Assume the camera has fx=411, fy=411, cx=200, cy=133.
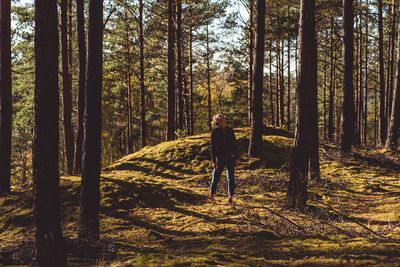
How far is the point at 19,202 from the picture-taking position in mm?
10398

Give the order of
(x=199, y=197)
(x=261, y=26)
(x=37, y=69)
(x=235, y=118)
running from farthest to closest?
(x=235, y=118), (x=261, y=26), (x=199, y=197), (x=37, y=69)

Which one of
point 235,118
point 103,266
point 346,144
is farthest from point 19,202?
point 235,118

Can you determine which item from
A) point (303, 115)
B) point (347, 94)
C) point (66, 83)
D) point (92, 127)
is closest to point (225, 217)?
point (303, 115)

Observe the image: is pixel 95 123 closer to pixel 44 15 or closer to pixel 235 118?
pixel 44 15

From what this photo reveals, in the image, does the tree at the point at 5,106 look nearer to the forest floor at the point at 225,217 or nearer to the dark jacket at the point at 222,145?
the forest floor at the point at 225,217

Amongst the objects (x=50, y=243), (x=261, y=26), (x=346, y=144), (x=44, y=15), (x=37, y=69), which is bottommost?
(x=50, y=243)

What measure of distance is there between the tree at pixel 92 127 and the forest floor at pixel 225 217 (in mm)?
470

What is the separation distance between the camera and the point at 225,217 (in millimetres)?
8234

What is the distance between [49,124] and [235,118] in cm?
3146

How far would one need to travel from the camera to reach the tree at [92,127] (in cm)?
682

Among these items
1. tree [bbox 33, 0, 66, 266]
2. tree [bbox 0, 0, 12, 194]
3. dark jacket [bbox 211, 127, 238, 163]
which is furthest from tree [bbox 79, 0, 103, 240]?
tree [bbox 0, 0, 12, 194]

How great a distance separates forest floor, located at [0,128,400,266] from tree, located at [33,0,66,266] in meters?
0.98

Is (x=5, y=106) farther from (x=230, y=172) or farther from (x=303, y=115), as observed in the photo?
(x=303, y=115)

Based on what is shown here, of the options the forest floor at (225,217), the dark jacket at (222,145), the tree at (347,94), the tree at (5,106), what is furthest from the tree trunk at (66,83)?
the tree at (347,94)
